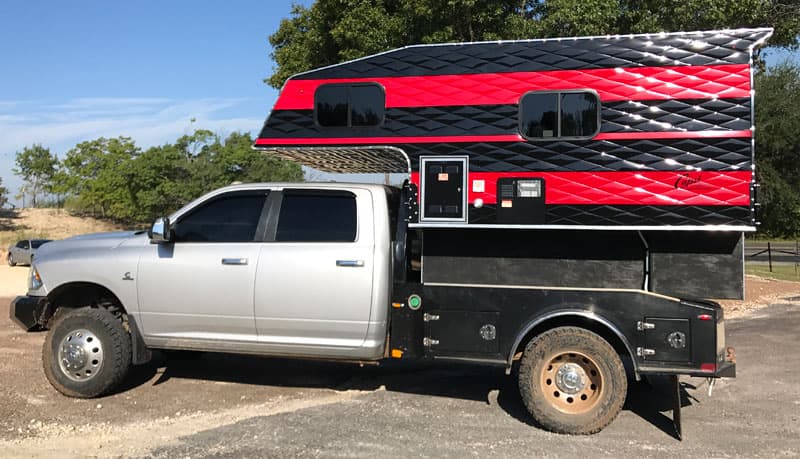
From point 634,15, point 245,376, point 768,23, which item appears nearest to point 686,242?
point 245,376

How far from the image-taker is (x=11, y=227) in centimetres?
4425

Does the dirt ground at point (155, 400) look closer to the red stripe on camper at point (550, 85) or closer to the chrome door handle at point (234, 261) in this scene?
the chrome door handle at point (234, 261)

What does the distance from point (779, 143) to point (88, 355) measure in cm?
1923

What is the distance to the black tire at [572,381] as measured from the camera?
511cm

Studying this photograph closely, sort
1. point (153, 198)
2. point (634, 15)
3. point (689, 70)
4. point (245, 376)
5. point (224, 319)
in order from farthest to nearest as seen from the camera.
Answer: point (153, 198), point (634, 15), point (245, 376), point (224, 319), point (689, 70)

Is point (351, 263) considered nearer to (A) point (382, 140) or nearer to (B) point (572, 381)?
(A) point (382, 140)

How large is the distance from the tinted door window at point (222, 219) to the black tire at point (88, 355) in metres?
1.11

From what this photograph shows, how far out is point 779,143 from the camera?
61.5 feet

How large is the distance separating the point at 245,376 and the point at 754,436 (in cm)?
491

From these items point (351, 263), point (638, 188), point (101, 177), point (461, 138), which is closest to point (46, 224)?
point (101, 177)

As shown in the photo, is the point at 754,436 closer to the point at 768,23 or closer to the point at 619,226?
the point at 619,226

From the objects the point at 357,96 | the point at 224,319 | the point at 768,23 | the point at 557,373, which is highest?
the point at 768,23

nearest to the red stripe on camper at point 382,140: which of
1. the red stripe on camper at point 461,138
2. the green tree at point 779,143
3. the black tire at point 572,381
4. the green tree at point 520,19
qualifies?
the red stripe on camper at point 461,138

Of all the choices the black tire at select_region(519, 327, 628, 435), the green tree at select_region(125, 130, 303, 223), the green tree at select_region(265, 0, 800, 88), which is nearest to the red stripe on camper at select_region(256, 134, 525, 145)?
the black tire at select_region(519, 327, 628, 435)
